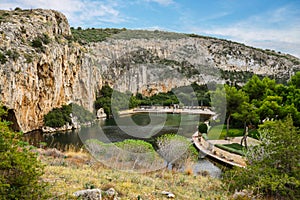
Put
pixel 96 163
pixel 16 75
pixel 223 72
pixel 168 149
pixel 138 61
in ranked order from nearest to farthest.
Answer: pixel 96 163 < pixel 168 149 < pixel 16 75 < pixel 138 61 < pixel 223 72

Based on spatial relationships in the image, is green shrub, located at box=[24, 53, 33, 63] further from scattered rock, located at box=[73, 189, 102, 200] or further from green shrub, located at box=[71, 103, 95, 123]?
scattered rock, located at box=[73, 189, 102, 200]

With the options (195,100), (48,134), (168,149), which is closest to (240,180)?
(168,149)

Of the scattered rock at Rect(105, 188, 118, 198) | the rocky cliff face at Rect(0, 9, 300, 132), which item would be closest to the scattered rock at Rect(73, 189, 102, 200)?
the scattered rock at Rect(105, 188, 118, 198)

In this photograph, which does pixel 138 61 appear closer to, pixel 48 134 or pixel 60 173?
pixel 48 134

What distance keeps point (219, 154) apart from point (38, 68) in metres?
20.2

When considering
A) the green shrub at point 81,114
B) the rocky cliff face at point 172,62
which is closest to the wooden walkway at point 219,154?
the green shrub at point 81,114

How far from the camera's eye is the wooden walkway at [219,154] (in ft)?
46.7

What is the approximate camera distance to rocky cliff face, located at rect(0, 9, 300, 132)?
24.2 meters

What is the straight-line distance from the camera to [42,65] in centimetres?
2719

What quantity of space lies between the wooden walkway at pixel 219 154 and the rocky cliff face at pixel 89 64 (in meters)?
16.1

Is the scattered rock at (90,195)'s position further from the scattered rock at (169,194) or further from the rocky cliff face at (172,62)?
the rocky cliff face at (172,62)

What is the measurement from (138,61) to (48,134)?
1264 inches

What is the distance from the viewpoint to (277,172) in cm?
718

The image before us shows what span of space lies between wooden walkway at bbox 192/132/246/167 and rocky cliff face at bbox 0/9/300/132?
16067 mm
